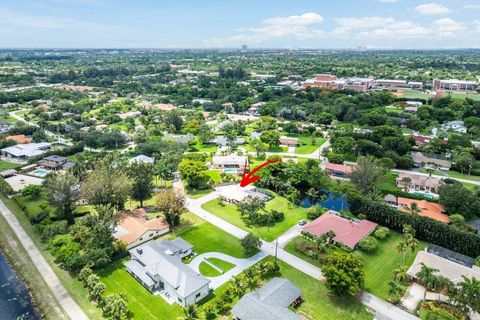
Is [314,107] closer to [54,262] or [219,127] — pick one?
[219,127]

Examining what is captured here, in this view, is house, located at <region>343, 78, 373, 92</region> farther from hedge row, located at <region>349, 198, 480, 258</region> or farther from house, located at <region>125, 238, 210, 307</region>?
house, located at <region>125, 238, 210, 307</region>

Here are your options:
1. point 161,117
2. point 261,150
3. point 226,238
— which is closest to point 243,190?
point 226,238

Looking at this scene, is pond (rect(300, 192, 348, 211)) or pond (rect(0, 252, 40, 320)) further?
pond (rect(300, 192, 348, 211))

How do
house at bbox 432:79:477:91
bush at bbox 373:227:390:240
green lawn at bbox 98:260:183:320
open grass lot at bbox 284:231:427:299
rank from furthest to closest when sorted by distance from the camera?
house at bbox 432:79:477:91 < bush at bbox 373:227:390:240 < open grass lot at bbox 284:231:427:299 < green lawn at bbox 98:260:183:320

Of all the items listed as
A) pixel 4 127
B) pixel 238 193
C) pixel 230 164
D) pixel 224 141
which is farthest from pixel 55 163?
pixel 238 193

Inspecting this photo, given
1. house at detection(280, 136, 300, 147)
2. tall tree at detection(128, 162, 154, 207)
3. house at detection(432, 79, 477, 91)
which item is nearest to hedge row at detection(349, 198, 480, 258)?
tall tree at detection(128, 162, 154, 207)

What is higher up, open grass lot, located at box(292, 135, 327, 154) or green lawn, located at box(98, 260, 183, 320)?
open grass lot, located at box(292, 135, 327, 154)
